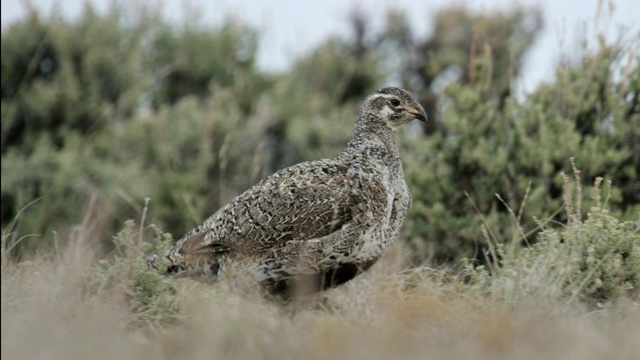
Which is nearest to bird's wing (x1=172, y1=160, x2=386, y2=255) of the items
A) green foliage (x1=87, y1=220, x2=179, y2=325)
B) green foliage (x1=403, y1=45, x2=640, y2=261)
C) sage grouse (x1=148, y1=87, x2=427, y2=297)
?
sage grouse (x1=148, y1=87, x2=427, y2=297)

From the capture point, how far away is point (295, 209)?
6.00 meters

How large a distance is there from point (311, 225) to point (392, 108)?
1213 mm

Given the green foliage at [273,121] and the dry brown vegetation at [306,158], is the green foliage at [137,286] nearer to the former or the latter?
the dry brown vegetation at [306,158]

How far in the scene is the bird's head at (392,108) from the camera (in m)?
6.69

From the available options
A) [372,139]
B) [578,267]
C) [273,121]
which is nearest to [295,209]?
[372,139]

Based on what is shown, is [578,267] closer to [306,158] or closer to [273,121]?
[306,158]

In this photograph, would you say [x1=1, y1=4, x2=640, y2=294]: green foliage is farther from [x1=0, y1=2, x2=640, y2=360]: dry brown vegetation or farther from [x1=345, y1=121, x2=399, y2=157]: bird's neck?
[x1=345, y1=121, x2=399, y2=157]: bird's neck

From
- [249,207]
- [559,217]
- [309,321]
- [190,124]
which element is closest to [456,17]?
[190,124]

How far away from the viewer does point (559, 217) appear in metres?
8.50

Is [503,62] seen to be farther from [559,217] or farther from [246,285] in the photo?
[246,285]

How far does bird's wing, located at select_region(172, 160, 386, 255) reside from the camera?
5.90 m

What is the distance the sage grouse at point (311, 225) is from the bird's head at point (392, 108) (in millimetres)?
258

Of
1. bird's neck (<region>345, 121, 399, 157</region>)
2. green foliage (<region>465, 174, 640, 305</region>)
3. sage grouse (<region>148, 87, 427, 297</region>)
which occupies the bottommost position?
green foliage (<region>465, 174, 640, 305</region>)

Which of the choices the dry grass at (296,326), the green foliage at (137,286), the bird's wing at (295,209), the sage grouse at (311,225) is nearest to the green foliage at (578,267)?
the dry grass at (296,326)
